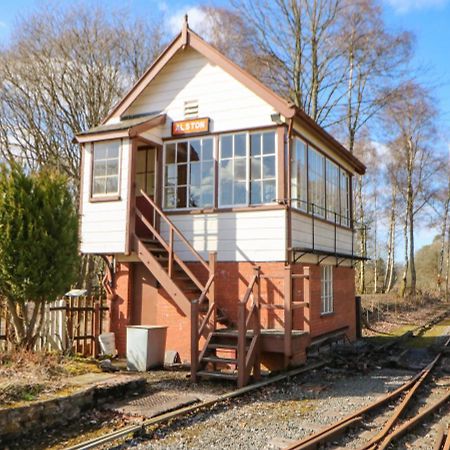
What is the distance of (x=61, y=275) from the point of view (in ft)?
32.2

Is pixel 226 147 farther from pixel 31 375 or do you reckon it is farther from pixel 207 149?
pixel 31 375

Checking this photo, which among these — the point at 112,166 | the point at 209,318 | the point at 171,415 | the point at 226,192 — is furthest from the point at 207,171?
the point at 171,415

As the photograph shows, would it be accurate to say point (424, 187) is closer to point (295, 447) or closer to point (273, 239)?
point (273, 239)

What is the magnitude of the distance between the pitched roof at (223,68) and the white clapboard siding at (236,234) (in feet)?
8.06

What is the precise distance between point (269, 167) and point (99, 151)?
4476 mm

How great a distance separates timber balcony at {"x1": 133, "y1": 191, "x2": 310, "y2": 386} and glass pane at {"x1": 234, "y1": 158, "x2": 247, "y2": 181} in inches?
85.6

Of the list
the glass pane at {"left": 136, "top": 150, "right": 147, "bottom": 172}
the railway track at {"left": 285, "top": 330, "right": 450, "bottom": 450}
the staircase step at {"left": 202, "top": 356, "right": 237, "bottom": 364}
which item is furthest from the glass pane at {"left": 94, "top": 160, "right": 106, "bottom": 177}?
the railway track at {"left": 285, "top": 330, "right": 450, "bottom": 450}

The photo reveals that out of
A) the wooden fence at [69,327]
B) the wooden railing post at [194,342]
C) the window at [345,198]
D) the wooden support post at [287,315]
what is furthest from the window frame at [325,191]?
the wooden fence at [69,327]

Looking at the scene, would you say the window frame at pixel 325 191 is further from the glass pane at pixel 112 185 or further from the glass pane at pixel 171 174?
the glass pane at pixel 112 185

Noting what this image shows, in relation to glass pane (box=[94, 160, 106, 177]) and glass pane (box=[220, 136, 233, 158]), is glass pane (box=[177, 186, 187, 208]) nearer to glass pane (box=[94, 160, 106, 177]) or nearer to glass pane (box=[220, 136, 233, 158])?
glass pane (box=[220, 136, 233, 158])

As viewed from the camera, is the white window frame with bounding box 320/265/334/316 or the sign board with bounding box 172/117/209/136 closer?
Result: the sign board with bounding box 172/117/209/136

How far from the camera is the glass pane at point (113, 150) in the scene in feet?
42.1

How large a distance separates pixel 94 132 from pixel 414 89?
1659 cm

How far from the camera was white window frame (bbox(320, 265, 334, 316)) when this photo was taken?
13.9 meters
